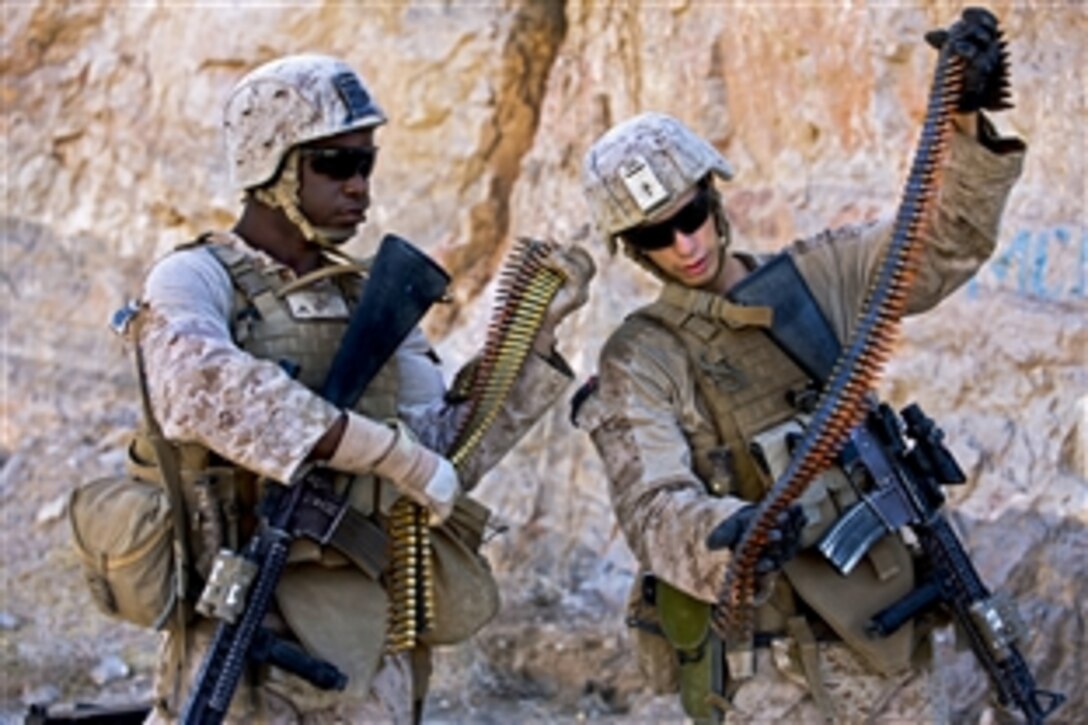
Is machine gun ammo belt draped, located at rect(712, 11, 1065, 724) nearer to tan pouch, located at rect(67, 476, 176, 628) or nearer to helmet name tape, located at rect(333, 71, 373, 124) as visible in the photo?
helmet name tape, located at rect(333, 71, 373, 124)

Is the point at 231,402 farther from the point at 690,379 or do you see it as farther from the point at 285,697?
the point at 690,379

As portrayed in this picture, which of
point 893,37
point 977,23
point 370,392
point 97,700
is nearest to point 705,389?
point 370,392

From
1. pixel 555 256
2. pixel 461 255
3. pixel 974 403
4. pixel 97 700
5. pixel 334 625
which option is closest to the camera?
pixel 334 625

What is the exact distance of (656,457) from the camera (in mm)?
3910

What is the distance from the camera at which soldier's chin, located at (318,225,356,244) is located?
407 centimetres

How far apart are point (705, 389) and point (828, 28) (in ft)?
12.2

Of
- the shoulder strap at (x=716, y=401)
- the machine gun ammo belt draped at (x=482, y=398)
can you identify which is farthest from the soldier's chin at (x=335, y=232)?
the shoulder strap at (x=716, y=401)

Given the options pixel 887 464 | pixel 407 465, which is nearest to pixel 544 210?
pixel 887 464

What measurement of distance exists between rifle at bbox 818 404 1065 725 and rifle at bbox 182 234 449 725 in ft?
3.52

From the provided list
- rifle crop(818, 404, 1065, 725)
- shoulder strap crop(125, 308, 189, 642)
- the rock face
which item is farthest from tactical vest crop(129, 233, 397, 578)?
the rock face

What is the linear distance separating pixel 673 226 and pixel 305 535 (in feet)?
3.64

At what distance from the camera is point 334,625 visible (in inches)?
152

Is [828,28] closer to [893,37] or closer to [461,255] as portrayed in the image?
[893,37]

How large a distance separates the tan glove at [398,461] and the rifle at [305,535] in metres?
0.15
